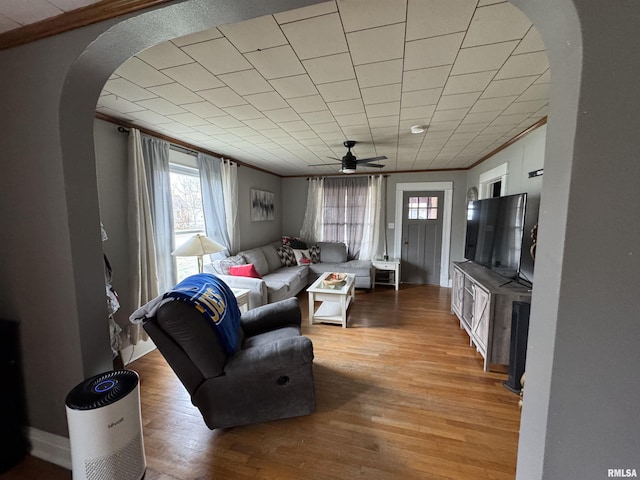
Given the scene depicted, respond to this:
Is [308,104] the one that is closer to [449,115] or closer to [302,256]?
[449,115]

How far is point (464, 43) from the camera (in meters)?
1.33

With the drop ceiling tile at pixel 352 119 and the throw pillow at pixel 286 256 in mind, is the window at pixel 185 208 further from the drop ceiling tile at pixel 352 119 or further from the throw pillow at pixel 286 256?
the drop ceiling tile at pixel 352 119

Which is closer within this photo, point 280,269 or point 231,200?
point 231,200

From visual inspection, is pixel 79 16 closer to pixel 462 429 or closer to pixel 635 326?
pixel 635 326

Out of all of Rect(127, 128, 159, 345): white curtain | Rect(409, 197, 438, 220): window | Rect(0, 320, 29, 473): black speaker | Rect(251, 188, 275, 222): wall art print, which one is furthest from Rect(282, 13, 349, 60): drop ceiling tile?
Rect(409, 197, 438, 220): window

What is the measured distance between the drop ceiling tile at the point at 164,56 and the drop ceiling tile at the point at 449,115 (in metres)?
1.97

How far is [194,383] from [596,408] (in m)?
1.87

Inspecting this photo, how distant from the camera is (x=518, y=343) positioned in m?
2.03

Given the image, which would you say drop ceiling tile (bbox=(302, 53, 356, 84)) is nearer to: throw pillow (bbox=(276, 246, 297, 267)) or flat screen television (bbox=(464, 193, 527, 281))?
flat screen television (bbox=(464, 193, 527, 281))

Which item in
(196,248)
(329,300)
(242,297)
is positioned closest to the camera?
(196,248)

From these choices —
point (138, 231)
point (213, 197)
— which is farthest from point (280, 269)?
point (138, 231)

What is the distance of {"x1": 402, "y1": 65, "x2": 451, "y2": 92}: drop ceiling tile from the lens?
1569 mm

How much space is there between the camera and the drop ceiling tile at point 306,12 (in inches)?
43.0

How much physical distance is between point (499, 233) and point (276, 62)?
267 centimetres
